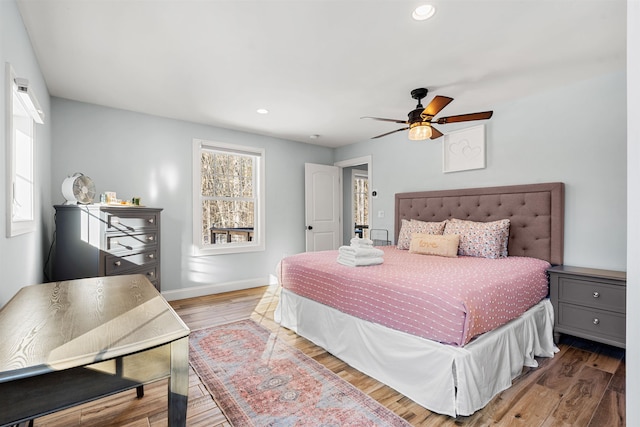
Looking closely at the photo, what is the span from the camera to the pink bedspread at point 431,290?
1.77 m

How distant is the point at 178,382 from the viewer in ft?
3.25

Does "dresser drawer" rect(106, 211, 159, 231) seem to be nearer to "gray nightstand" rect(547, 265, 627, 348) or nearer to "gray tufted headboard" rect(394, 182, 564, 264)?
"gray tufted headboard" rect(394, 182, 564, 264)

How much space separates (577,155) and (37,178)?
4.86m

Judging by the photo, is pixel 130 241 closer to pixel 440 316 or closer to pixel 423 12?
pixel 440 316

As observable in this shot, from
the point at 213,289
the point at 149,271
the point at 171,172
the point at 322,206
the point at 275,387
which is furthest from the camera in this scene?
the point at 322,206

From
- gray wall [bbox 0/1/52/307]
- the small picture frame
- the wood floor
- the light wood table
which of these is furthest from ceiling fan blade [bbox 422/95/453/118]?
gray wall [bbox 0/1/52/307]

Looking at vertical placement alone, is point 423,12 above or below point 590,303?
above

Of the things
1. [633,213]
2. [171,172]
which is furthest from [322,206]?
[633,213]

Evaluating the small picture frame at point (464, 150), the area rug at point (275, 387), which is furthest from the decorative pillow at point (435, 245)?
the area rug at point (275, 387)

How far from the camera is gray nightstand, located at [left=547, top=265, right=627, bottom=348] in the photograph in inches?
94.9

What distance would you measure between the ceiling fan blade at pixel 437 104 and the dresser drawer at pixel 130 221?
296 centimetres

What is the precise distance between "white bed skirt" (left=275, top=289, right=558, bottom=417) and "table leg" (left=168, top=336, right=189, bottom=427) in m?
1.40

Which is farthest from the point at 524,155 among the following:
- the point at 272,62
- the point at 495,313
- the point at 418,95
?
the point at 272,62

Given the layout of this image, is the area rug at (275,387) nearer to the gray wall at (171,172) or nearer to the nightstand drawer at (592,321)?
the gray wall at (171,172)
